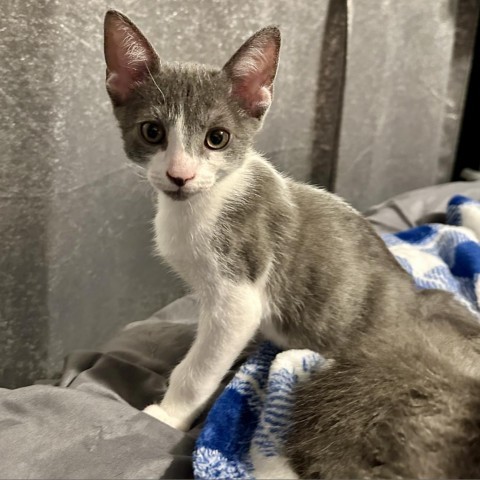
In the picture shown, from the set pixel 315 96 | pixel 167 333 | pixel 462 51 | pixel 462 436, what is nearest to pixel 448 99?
pixel 462 51

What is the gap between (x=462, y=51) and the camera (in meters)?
2.43

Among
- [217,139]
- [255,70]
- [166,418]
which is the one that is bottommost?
[166,418]

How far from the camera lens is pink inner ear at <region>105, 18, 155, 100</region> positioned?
1081 mm

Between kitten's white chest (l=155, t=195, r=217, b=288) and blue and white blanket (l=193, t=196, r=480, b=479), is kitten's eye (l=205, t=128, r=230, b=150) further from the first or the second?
blue and white blanket (l=193, t=196, r=480, b=479)

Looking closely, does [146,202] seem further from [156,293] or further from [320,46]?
[320,46]

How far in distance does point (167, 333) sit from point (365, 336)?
539mm

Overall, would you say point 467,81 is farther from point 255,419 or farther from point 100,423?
point 100,423

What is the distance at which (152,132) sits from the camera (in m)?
1.10

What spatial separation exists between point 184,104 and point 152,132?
0.08 meters

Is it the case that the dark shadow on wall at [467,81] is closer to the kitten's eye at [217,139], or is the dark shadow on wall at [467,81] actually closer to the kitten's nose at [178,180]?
the kitten's eye at [217,139]

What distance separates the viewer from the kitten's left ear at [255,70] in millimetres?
1095

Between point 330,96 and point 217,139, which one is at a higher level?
point 217,139

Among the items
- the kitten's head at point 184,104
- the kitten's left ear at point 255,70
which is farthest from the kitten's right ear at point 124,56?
the kitten's left ear at point 255,70

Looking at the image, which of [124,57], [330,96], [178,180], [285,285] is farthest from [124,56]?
[330,96]
